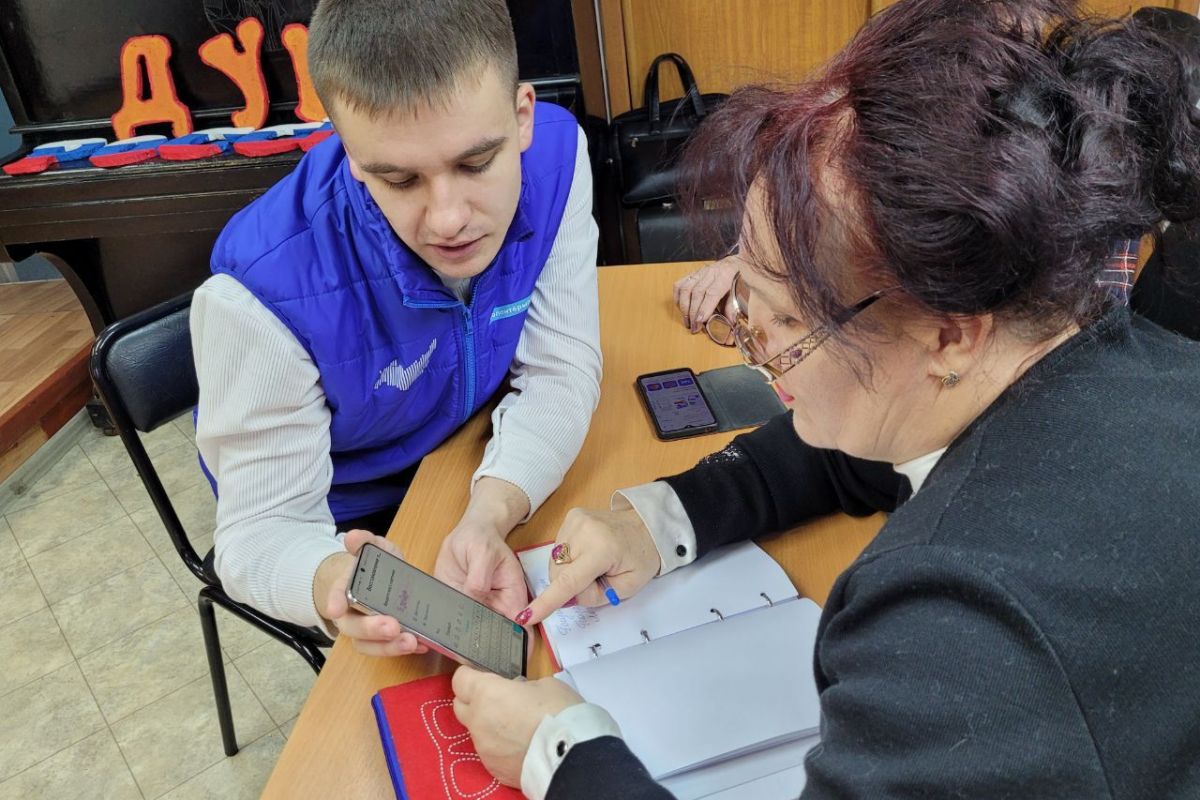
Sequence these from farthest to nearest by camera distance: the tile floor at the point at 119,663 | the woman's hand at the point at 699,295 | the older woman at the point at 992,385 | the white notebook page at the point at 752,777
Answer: the tile floor at the point at 119,663, the woman's hand at the point at 699,295, the white notebook page at the point at 752,777, the older woman at the point at 992,385

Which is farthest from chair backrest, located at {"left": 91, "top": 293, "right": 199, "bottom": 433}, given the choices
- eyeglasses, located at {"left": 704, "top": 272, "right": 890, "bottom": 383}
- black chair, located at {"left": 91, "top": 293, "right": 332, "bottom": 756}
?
eyeglasses, located at {"left": 704, "top": 272, "right": 890, "bottom": 383}

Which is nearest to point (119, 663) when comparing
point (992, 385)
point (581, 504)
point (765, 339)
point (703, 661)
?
point (581, 504)

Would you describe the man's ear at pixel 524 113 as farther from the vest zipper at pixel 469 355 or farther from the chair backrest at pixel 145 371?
the chair backrest at pixel 145 371

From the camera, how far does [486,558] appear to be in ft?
2.97

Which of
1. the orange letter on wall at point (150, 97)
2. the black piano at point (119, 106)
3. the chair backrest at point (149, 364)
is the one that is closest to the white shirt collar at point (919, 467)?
Answer: the chair backrest at point (149, 364)

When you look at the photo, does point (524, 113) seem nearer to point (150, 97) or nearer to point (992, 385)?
point (992, 385)

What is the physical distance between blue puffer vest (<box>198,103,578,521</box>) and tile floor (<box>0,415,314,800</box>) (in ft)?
2.40

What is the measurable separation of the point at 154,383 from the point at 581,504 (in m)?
0.61

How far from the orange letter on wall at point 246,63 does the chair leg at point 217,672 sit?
1386 millimetres

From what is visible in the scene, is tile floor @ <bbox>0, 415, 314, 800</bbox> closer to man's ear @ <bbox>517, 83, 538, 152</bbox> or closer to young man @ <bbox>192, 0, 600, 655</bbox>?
young man @ <bbox>192, 0, 600, 655</bbox>

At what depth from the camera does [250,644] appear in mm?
1910

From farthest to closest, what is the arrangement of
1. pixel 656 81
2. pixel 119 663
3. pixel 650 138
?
pixel 656 81 → pixel 650 138 → pixel 119 663

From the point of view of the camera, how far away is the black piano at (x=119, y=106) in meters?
2.23

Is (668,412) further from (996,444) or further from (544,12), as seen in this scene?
(544,12)
